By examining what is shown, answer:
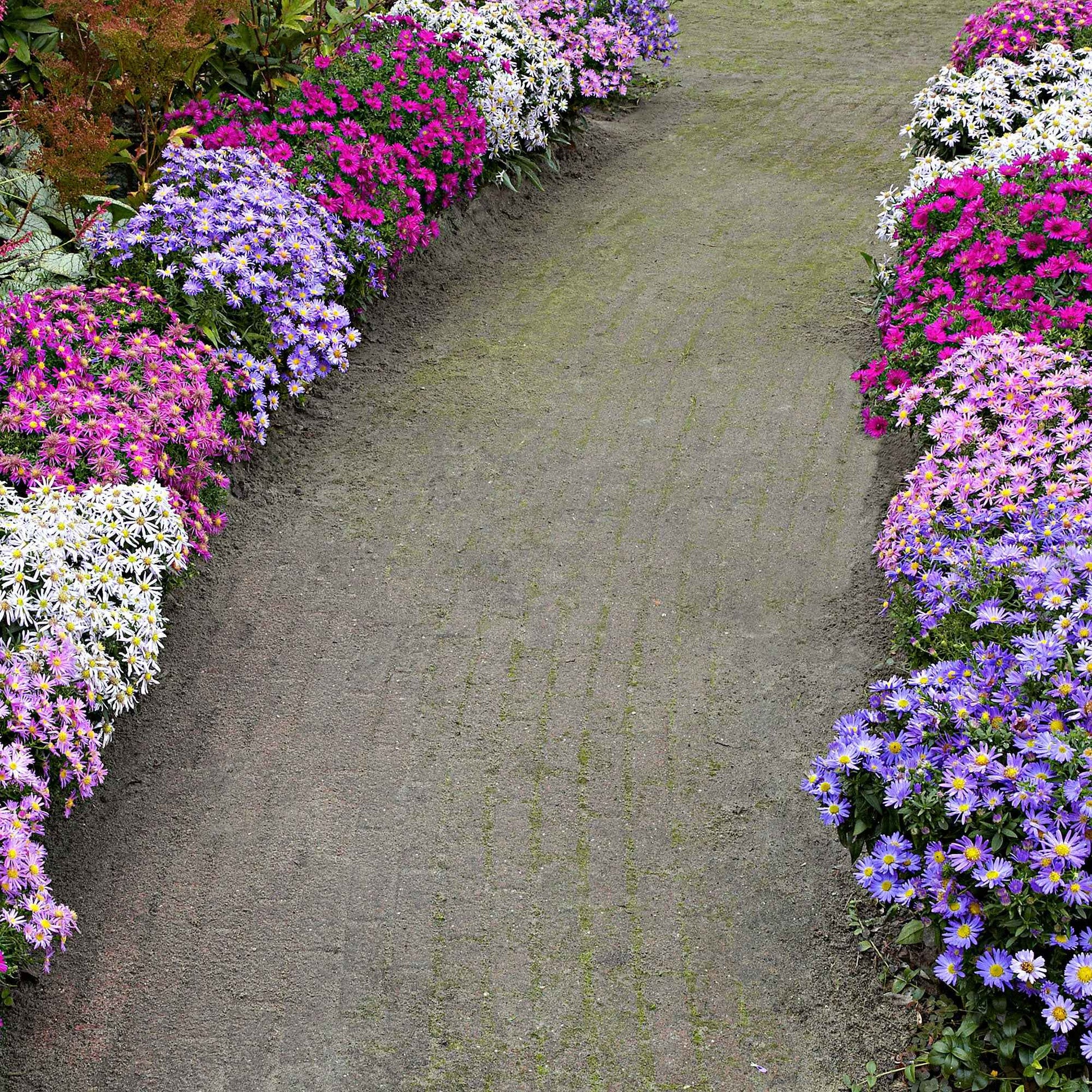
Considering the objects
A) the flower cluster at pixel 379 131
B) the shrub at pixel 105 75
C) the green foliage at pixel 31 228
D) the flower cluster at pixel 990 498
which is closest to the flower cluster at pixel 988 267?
the flower cluster at pixel 990 498

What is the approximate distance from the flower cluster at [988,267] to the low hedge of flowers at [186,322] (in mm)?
2353

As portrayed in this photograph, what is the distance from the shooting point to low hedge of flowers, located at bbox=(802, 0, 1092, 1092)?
236cm

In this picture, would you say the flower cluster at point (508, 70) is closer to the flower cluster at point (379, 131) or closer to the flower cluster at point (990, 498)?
the flower cluster at point (379, 131)

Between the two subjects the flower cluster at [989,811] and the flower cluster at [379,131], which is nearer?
the flower cluster at [989,811]

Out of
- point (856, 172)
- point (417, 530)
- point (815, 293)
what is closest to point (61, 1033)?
point (417, 530)

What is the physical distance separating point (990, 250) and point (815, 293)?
152 centimetres

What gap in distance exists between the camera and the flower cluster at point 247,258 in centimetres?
450

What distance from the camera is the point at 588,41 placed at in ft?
25.8

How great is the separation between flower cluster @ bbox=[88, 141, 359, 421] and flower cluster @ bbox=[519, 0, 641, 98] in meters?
3.27

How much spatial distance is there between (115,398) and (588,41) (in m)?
5.29

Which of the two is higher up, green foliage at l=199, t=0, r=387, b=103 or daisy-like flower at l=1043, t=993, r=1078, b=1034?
green foliage at l=199, t=0, r=387, b=103

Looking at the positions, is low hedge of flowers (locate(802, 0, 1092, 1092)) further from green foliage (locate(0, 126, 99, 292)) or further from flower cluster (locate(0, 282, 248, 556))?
green foliage (locate(0, 126, 99, 292))

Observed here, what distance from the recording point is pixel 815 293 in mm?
5879

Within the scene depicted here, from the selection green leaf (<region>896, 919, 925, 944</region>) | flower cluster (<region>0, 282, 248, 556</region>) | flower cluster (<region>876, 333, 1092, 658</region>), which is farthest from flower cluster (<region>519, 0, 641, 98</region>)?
green leaf (<region>896, 919, 925, 944</region>)
